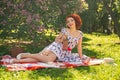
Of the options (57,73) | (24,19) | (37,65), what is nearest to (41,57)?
(37,65)

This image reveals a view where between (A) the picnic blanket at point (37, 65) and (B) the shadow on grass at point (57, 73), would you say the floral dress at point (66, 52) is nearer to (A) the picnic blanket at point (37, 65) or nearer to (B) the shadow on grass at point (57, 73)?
(A) the picnic blanket at point (37, 65)

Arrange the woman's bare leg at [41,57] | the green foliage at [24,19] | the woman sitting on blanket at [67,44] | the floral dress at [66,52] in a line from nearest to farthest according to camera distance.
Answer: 1. the woman's bare leg at [41,57]
2. the woman sitting on blanket at [67,44]
3. the floral dress at [66,52]
4. the green foliage at [24,19]

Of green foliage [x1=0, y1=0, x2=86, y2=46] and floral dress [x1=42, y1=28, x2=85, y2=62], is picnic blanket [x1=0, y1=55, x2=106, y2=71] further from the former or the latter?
green foliage [x1=0, y1=0, x2=86, y2=46]

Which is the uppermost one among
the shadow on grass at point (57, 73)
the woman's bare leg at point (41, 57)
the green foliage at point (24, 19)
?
the green foliage at point (24, 19)

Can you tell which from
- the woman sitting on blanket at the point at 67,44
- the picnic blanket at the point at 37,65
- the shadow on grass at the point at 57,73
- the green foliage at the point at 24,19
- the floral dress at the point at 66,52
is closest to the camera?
the shadow on grass at the point at 57,73

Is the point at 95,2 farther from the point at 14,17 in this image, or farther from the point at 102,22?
the point at 14,17

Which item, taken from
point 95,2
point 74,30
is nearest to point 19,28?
point 74,30

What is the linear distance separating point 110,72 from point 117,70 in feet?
1.17

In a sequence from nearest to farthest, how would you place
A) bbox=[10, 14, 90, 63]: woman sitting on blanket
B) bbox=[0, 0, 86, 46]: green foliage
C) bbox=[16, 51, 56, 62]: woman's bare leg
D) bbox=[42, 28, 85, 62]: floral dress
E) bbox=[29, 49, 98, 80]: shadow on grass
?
1. bbox=[29, 49, 98, 80]: shadow on grass
2. bbox=[16, 51, 56, 62]: woman's bare leg
3. bbox=[10, 14, 90, 63]: woman sitting on blanket
4. bbox=[42, 28, 85, 62]: floral dress
5. bbox=[0, 0, 86, 46]: green foliage

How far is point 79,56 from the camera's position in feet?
39.0

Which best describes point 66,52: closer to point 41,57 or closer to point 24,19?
point 41,57

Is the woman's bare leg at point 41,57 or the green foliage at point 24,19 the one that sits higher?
the green foliage at point 24,19

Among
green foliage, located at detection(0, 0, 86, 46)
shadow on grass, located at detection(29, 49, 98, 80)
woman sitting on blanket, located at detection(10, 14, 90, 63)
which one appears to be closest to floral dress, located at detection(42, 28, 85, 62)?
woman sitting on blanket, located at detection(10, 14, 90, 63)

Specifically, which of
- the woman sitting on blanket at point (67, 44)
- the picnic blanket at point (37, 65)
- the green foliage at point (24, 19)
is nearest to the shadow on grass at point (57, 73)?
the picnic blanket at point (37, 65)
